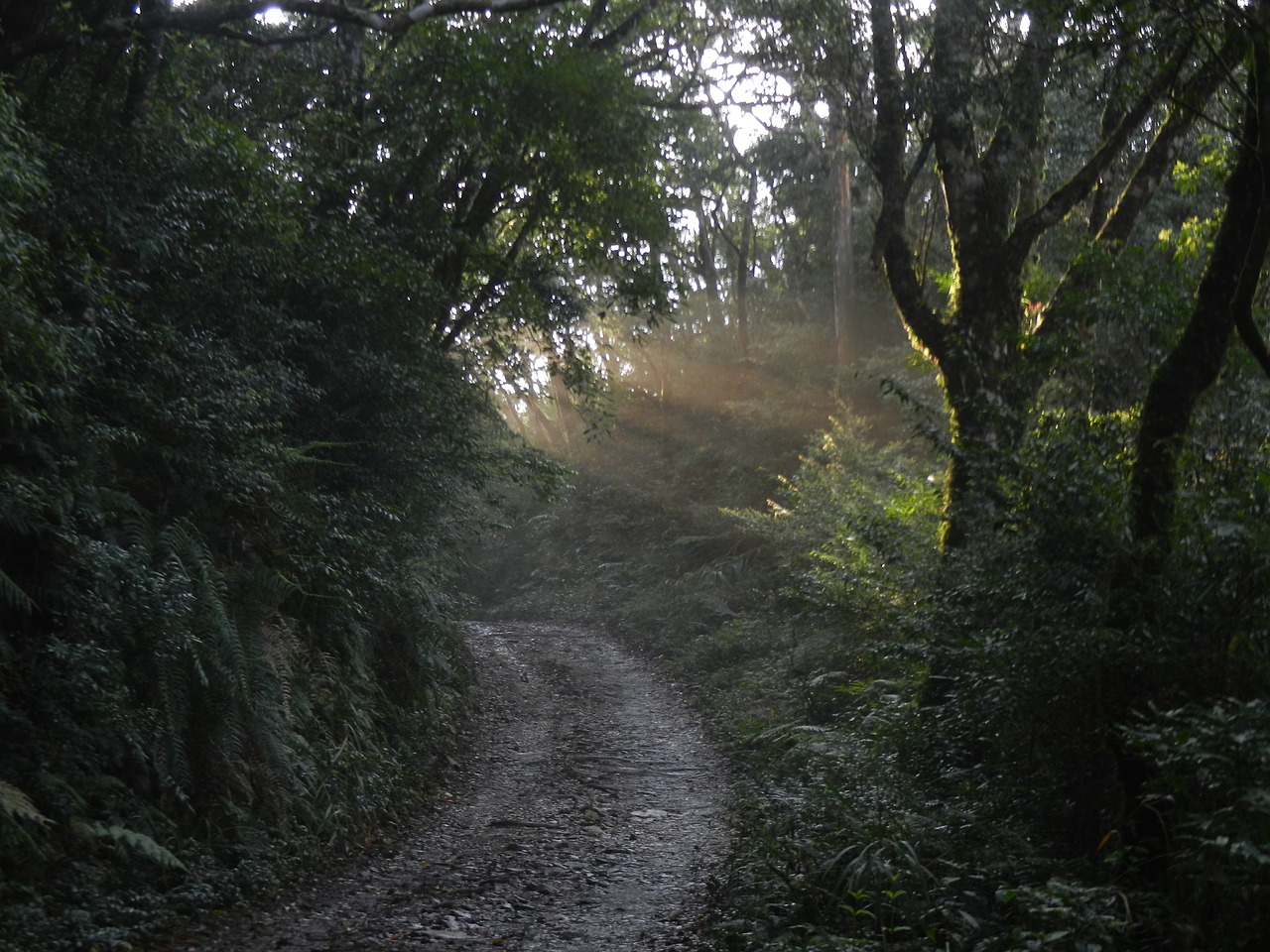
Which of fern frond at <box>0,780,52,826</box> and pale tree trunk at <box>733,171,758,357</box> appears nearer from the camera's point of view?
fern frond at <box>0,780,52,826</box>

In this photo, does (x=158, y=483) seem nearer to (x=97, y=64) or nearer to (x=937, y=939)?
(x=97, y=64)

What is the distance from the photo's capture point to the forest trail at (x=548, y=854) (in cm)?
633

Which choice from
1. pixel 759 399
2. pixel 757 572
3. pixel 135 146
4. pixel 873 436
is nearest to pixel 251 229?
pixel 135 146

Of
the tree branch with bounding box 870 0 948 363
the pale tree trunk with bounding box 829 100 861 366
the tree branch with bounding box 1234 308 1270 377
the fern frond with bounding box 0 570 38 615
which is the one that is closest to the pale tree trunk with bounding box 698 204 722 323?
the pale tree trunk with bounding box 829 100 861 366

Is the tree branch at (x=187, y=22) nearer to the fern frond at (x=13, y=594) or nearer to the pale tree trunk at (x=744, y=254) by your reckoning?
the fern frond at (x=13, y=594)

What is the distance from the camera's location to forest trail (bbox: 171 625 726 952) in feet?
20.8

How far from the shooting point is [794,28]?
45.1ft

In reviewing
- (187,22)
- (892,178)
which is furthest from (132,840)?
(892,178)

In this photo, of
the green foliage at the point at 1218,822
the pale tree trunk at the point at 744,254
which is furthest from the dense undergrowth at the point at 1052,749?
the pale tree trunk at the point at 744,254

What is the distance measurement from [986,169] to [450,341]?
8923 mm

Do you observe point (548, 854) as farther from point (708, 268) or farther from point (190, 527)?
point (708, 268)

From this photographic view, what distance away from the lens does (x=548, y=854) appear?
8.27 meters

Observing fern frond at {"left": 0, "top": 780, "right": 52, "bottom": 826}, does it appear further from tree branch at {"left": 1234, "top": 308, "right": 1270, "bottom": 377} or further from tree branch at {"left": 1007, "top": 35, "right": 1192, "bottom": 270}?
tree branch at {"left": 1007, "top": 35, "right": 1192, "bottom": 270}

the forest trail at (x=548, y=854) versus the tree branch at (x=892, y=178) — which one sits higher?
the tree branch at (x=892, y=178)
